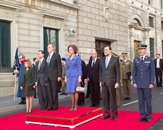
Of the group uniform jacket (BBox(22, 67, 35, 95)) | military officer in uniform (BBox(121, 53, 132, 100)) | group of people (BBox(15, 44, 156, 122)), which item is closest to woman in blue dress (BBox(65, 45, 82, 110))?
group of people (BBox(15, 44, 156, 122))

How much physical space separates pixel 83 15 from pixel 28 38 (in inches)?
223

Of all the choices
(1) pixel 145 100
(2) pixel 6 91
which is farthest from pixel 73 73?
(2) pixel 6 91

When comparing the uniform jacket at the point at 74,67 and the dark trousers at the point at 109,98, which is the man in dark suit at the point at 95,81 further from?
the dark trousers at the point at 109,98

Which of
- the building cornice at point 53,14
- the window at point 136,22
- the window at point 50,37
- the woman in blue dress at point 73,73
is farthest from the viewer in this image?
the window at point 136,22

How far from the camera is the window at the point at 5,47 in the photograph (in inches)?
539

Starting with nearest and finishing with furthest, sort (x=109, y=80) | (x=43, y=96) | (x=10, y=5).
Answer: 1. (x=109, y=80)
2. (x=43, y=96)
3. (x=10, y=5)

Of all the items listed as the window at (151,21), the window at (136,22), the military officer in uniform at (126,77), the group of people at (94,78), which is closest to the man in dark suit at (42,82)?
the group of people at (94,78)

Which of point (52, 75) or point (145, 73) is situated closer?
point (145, 73)

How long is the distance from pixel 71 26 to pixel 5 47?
548 centimetres

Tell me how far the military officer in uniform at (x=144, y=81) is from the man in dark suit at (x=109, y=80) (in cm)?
55

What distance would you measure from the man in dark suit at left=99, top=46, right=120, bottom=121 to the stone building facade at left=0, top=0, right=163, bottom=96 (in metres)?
7.81

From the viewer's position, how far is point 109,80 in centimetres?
691

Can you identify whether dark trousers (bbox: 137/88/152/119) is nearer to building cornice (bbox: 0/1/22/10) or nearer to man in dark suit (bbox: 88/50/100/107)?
man in dark suit (bbox: 88/50/100/107)

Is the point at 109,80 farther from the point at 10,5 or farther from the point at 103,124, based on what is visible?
the point at 10,5
